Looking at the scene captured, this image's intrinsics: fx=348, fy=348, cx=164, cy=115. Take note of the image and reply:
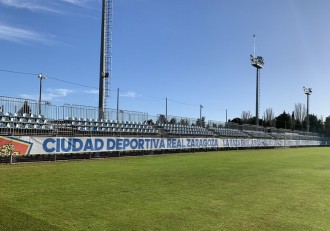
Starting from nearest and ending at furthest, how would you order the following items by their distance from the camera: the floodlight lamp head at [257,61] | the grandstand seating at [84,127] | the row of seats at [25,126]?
the row of seats at [25,126]
the grandstand seating at [84,127]
the floodlight lamp head at [257,61]

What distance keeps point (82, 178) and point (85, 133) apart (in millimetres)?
9812

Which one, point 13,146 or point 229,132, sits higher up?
point 229,132

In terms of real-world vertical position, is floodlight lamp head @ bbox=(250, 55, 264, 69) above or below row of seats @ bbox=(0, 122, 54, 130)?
above

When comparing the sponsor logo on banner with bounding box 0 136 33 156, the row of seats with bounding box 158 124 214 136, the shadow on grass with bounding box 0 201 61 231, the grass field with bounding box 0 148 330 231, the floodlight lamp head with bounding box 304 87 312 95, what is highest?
the floodlight lamp head with bounding box 304 87 312 95

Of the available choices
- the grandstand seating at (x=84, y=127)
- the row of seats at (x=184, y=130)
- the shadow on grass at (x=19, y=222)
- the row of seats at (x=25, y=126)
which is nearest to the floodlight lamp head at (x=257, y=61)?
the grandstand seating at (x=84, y=127)

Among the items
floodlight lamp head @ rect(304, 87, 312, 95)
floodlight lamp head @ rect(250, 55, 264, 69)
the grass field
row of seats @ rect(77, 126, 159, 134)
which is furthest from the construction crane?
floodlight lamp head @ rect(304, 87, 312, 95)

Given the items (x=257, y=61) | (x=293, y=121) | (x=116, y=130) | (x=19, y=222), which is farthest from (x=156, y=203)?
(x=293, y=121)

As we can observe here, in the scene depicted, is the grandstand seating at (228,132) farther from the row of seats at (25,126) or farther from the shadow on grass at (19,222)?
the shadow on grass at (19,222)

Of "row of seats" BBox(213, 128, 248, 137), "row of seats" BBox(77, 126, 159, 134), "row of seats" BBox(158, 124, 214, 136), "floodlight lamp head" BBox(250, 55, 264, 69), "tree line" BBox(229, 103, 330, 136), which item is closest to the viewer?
"row of seats" BBox(77, 126, 159, 134)

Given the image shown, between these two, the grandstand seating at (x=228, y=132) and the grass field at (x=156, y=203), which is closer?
the grass field at (x=156, y=203)

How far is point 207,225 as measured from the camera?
5.80m

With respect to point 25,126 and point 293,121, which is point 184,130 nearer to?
point 25,126

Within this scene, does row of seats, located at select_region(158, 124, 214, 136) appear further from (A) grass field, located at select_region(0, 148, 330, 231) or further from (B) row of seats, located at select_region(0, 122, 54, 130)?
(A) grass field, located at select_region(0, 148, 330, 231)

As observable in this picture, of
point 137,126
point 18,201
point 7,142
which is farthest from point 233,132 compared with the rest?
point 18,201
